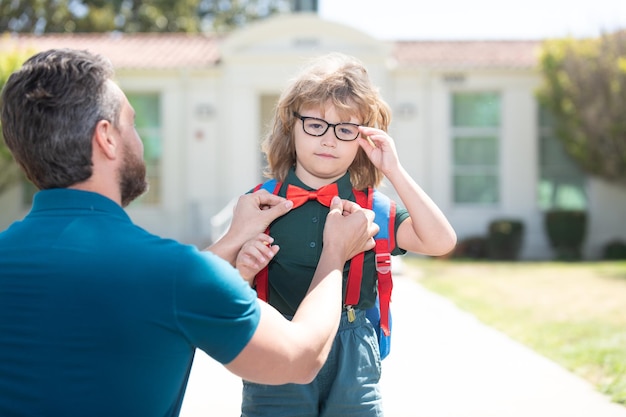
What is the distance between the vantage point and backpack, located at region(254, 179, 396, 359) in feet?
7.61

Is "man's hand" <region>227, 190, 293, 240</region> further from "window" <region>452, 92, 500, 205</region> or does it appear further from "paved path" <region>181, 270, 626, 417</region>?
"window" <region>452, 92, 500, 205</region>

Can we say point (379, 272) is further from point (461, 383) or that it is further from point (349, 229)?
point (461, 383)

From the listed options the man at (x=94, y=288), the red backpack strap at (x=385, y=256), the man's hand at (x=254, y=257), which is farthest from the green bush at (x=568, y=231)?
the man at (x=94, y=288)

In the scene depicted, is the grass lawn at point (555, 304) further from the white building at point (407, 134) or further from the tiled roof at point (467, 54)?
the tiled roof at point (467, 54)

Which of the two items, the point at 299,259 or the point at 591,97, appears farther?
the point at 591,97

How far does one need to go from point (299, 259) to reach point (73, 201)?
2.97 ft

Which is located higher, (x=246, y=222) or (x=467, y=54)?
(x=467, y=54)

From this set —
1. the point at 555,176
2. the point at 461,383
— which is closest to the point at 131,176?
the point at 461,383

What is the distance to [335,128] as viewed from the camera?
2.46m

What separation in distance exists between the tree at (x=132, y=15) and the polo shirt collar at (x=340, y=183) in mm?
25333

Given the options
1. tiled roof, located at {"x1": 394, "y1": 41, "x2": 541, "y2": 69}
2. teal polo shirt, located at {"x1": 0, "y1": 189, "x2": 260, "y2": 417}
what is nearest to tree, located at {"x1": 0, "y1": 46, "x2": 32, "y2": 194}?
tiled roof, located at {"x1": 394, "y1": 41, "x2": 541, "y2": 69}

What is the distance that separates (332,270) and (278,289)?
0.44 meters

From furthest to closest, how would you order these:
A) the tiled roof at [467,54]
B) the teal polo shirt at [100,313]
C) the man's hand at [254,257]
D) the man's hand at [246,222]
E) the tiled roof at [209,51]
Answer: the tiled roof at [209,51] < the tiled roof at [467,54] < the man's hand at [246,222] < the man's hand at [254,257] < the teal polo shirt at [100,313]

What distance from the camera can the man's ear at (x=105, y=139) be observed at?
164cm
